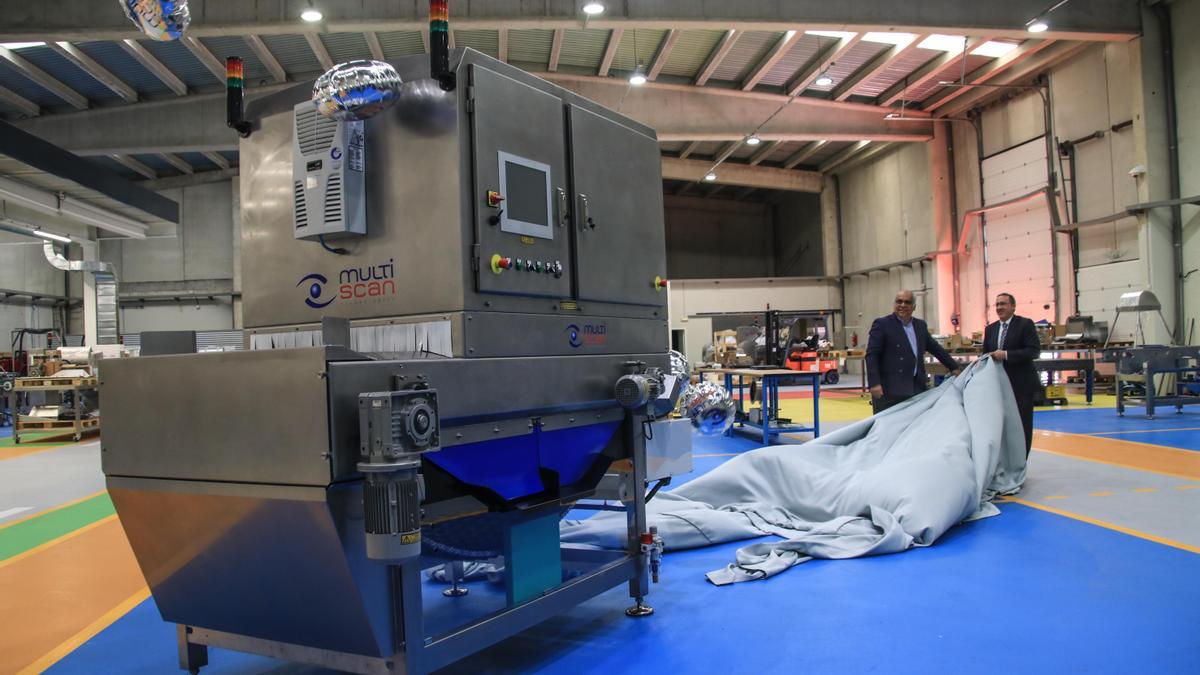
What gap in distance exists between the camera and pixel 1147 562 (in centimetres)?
362

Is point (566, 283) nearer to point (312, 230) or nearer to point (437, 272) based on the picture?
A: point (437, 272)

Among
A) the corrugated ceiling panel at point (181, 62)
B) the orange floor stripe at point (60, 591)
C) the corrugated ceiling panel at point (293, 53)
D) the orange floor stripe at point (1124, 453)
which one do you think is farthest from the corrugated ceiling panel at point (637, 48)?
the orange floor stripe at point (60, 591)

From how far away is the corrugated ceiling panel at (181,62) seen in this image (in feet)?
38.8

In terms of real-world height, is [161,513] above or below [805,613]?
above

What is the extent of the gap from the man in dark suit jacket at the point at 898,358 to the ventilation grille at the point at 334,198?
4549 mm

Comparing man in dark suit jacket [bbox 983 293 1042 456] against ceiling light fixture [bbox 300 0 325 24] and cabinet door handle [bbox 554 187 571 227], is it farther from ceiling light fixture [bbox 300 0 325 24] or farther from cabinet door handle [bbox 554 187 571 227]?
ceiling light fixture [bbox 300 0 325 24]

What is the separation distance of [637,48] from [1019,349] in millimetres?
9338

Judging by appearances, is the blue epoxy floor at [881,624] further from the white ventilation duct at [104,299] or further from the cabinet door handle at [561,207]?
the white ventilation duct at [104,299]

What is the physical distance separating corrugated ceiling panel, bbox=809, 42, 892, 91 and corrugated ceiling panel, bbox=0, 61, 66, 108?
1380 cm

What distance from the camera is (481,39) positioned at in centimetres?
1268

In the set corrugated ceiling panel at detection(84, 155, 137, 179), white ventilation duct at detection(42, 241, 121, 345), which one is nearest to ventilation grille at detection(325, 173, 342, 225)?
white ventilation duct at detection(42, 241, 121, 345)

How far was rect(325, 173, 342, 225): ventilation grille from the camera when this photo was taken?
2.47 meters

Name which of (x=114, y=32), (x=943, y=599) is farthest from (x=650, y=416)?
(x=114, y=32)

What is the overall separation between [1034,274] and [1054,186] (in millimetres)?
1803
